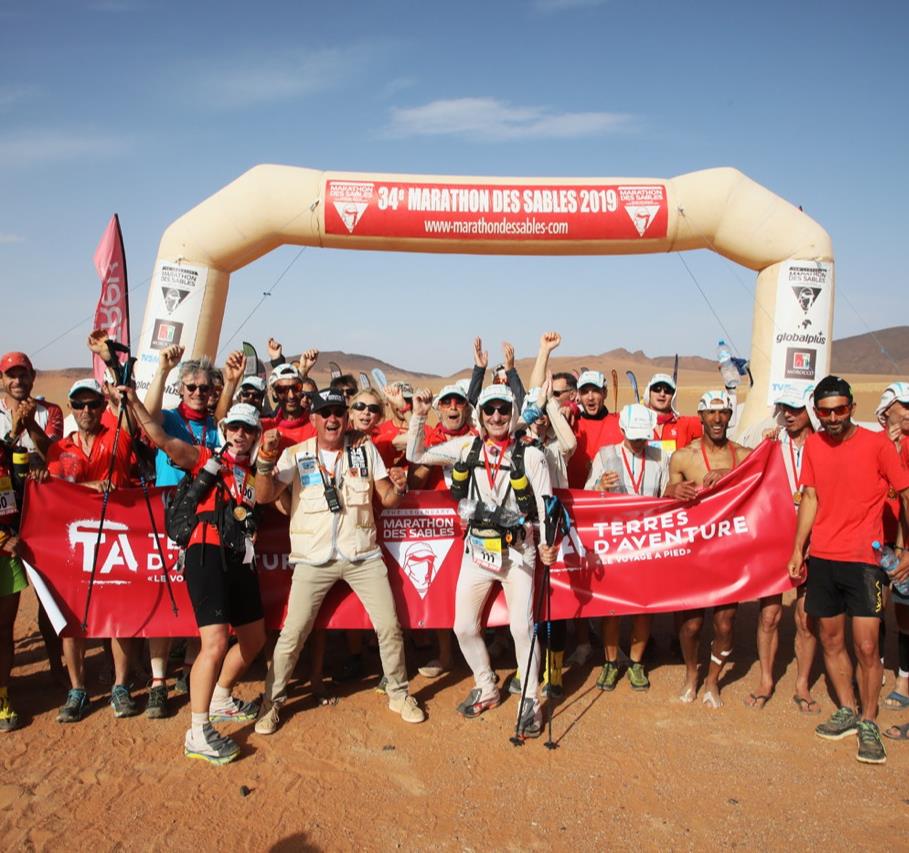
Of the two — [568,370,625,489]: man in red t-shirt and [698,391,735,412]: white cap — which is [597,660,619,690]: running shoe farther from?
[698,391,735,412]: white cap

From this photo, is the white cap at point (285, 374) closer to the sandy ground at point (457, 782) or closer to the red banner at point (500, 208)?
the sandy ground at point (457, 782)

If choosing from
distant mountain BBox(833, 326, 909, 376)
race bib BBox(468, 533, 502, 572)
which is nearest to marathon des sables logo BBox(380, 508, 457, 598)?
Answer: race bib BBox(468, 533, 502, 572)

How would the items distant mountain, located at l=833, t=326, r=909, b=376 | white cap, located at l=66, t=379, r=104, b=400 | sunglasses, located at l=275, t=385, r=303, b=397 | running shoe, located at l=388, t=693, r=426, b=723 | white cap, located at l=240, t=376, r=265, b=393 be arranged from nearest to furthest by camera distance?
white cap, located at l=66, t=379, r=104, b=400
running shoe, located at l=388, t=693, r=426, b=723
sunglasses, located at l=275, t=385, r=303, b=397
white cap, located at l=240, t=376, r=265, b=393
distant mountain, located at l=833, t=326, r=909, b=376

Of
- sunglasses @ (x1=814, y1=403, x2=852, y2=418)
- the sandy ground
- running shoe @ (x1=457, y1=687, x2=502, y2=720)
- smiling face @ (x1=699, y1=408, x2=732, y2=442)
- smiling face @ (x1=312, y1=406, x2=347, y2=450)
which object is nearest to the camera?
the sandy ground

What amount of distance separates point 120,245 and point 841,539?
327 inches

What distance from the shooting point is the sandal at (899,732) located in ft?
16.8

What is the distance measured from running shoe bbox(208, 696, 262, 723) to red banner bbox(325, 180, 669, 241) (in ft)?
23.4

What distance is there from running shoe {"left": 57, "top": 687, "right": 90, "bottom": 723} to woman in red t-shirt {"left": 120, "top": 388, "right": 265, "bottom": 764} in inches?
38.9

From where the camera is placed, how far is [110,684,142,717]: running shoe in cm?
548

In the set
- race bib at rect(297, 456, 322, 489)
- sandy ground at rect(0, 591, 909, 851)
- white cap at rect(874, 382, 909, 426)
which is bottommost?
sandy ground at rect(0, 591, 909, 851)

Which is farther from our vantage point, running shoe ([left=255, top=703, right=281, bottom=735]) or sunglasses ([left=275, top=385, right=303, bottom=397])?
sunglasses ([left=275, top=385, right=303, bottom=397])

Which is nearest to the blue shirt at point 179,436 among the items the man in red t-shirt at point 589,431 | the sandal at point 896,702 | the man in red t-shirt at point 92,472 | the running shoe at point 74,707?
the man in red t-shirt at point 92,472

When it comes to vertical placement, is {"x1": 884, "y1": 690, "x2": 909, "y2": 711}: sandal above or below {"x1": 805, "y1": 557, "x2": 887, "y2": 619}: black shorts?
below

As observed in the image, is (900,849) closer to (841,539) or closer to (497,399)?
(841,539)
